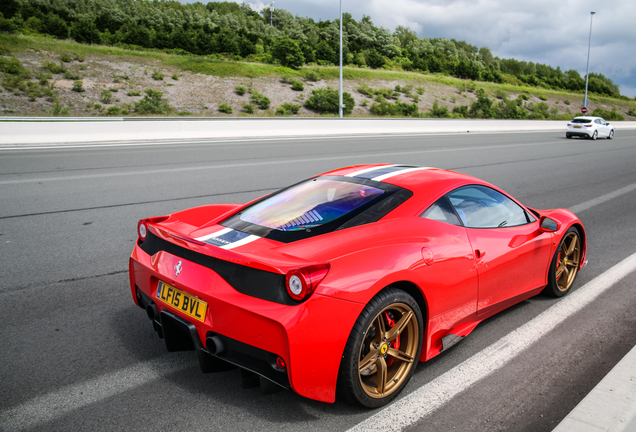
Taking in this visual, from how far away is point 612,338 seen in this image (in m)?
3.47

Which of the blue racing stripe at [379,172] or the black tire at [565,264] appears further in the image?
the black tire at [565,264]

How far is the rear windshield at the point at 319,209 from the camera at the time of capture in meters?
2.82

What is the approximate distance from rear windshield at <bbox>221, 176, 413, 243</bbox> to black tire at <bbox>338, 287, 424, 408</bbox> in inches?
21.1

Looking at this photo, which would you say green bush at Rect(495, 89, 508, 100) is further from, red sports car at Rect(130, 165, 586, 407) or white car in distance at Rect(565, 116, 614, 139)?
red sports car at Rect(130, 165, 586, 407)

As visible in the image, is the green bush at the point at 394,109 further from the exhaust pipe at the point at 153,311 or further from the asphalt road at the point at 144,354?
the exhaust pipe at the point at 153,311

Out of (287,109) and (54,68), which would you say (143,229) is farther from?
(54,68)

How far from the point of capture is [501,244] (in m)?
3.37

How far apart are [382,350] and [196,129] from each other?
19.4 metres

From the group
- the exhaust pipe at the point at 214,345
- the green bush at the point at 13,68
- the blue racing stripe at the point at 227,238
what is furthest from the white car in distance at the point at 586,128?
the green bush at the point at 13,68

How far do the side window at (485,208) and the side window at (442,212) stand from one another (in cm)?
8

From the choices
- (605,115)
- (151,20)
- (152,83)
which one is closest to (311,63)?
(152,83)

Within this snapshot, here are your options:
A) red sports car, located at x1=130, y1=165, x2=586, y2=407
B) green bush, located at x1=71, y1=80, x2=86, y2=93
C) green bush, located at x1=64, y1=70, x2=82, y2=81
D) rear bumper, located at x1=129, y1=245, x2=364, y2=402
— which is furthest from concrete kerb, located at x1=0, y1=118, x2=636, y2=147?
green bush, located at x1=64, y1=70, x2=82, y2=81

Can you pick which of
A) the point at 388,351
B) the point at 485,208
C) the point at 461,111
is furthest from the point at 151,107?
the point at 388,351

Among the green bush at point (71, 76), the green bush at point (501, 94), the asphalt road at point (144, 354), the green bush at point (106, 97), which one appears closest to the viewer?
the asphalt road at point (144, 354)
